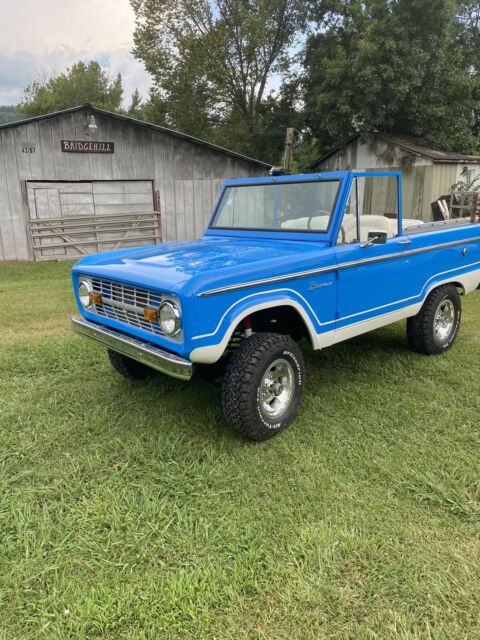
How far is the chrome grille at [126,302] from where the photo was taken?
315 centimetres

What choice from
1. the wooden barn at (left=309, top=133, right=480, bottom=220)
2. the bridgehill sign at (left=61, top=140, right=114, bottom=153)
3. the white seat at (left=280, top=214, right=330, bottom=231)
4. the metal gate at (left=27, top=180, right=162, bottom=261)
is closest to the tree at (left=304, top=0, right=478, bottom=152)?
the wooden barn at (left=309, top=133, right=480, bottom=220)

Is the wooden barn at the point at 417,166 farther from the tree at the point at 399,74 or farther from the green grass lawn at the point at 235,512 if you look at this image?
the green grass lawn at the point at 235,512

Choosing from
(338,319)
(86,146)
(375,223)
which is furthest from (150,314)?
(86,146)

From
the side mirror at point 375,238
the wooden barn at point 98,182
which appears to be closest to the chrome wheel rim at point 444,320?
the side mirror at point 375,238

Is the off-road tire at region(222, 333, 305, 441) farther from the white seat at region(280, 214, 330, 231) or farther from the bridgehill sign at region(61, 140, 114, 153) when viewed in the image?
the bridgehill sign at region(61, 140, 114, 153)

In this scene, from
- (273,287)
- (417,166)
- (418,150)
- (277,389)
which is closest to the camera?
(273,287)

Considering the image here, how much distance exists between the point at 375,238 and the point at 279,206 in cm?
91

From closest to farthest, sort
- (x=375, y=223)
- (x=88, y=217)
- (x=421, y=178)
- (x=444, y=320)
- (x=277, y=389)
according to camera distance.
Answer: (x=277, y=389) → (x=375, y=223) → (x=444, y=320) → (x=88, y=217) → (x=421, y=178)

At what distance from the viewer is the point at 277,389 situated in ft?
11.7

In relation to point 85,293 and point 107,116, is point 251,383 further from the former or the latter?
point 107,116

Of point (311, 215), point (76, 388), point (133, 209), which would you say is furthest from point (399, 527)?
point (133, 209)

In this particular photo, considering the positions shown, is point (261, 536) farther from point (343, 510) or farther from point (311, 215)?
point (311, 215)

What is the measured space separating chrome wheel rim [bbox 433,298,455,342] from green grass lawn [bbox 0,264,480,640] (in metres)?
0.63

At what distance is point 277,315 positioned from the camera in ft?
12.4
